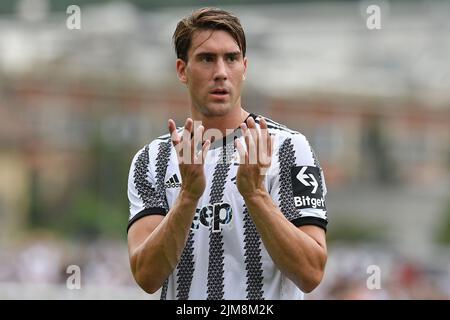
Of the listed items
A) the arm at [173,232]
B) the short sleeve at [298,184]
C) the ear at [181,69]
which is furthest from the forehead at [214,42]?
the short sleeve at [298,184]

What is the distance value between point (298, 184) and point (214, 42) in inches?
33.3

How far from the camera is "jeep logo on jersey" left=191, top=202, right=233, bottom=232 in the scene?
7.30m

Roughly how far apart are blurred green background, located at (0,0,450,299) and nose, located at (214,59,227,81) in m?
72.9

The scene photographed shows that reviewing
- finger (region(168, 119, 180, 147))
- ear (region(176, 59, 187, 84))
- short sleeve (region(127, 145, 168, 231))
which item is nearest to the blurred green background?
short sleeve (region(127, 145, 168, 231))

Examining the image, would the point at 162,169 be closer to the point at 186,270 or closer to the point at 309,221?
the point at 186,270

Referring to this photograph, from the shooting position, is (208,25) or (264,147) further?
(208,25)

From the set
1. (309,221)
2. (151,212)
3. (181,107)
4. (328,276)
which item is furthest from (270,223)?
(181,107)

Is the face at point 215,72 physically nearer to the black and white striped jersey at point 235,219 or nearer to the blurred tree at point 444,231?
the black and white striped jersey at point 235,219

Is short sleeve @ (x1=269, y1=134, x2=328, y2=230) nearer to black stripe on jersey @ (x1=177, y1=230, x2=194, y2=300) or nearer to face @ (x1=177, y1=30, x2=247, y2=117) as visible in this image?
face @ (x1=177, y1=30, x2=247, y2=117)

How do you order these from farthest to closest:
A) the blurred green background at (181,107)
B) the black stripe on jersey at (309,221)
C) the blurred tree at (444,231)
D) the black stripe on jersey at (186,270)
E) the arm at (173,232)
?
the blurred green background at (181,107), the blurred tree at (444,231), the black stripe on jersey at (186,270), the black stripe on jersey at (309,221), the arm at (173,232)

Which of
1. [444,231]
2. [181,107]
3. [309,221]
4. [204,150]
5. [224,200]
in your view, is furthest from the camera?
[181,107]

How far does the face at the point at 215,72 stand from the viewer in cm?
721

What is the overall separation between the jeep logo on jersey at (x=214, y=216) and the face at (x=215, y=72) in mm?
482

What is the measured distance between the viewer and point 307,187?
722 centimetres
